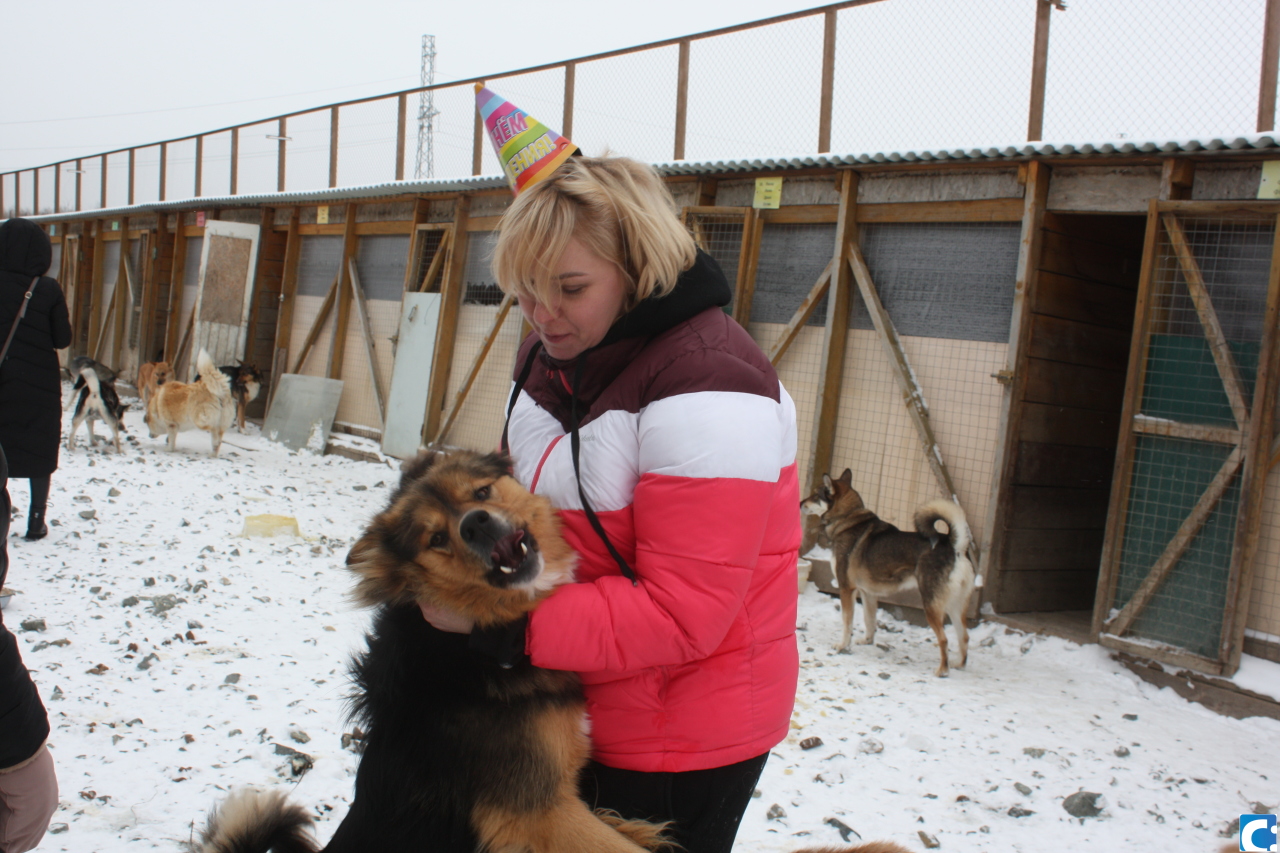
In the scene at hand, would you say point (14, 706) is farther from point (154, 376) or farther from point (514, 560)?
point (154, 376)

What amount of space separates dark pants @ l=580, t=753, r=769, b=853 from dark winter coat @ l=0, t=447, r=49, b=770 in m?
1.23

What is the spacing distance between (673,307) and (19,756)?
168 centimetres

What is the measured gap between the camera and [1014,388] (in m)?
5.95

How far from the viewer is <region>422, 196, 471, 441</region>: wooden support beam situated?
10273 millimetres

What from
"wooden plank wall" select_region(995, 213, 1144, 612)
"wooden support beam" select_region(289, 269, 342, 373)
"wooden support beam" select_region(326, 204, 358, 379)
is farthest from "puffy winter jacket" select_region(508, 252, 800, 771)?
"wooden support beam" select_region(289, 269, 342, 373)

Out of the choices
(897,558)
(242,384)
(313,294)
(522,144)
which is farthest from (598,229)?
(313,294)

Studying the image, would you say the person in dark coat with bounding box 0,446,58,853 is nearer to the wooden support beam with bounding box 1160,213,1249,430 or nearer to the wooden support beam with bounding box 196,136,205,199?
the wooden support beam with bounding box 1160,213,1249,430

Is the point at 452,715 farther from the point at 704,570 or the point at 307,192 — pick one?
the point at 307,192

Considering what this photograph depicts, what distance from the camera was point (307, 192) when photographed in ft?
39.7

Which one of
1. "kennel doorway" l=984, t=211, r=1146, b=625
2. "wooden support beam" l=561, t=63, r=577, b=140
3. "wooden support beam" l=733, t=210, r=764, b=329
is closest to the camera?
"kennel doorway" l=984, t=211, r=1146, b=625

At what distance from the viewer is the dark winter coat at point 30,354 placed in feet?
18.2

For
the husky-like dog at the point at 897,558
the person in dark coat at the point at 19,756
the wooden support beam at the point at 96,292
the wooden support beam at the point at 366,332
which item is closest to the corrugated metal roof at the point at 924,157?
the wooden support beam at the point at 366,332

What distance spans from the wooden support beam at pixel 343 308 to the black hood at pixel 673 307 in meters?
11.6

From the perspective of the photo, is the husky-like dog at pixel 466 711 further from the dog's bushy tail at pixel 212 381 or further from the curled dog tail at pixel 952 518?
the dog's bushy tail at pixel 212 381
